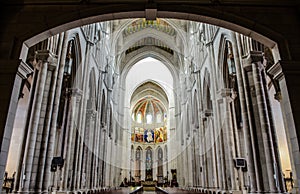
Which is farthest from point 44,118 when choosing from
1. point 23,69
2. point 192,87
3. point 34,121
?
point 192,87

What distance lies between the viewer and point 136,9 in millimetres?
6609

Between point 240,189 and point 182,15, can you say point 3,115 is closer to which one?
point 182,15

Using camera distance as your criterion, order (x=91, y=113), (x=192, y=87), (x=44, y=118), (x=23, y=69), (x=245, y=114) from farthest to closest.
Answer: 1. (x=192, y=87)
2. (x=91, y=113)
3. (x=245, y=114)
4. (x=44, y=118)
5. (x=23, y=69)

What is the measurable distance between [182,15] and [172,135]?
33.8 meters

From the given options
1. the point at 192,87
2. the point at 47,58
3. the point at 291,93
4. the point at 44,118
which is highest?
the point at 192,87

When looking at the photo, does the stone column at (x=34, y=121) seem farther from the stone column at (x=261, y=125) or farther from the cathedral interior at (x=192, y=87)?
the stone column at (x=261, y=125)

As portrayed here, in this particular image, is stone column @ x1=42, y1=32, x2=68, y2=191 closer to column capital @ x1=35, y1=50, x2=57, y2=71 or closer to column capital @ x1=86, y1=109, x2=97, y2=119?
column capital @ x1=35, y1=50, x2=57, y2=71

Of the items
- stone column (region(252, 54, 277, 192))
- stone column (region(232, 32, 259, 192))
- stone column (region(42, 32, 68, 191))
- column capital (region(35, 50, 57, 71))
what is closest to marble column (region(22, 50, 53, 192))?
column capital (region(35, 50, 57, 71))

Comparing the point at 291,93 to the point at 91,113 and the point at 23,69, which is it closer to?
the point at 23,69

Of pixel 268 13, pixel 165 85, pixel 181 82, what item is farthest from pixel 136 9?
pixel 165 85

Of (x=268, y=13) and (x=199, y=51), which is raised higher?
(x=199, y=51)

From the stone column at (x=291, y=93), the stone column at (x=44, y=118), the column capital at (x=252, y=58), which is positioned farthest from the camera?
the column capital at (x=252, y=58)

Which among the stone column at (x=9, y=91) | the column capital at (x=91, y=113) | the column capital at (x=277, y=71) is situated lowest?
the stone column at (x=9, y=91)

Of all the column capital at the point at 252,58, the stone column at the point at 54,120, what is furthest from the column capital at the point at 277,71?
the stone column at the point at 54,120
